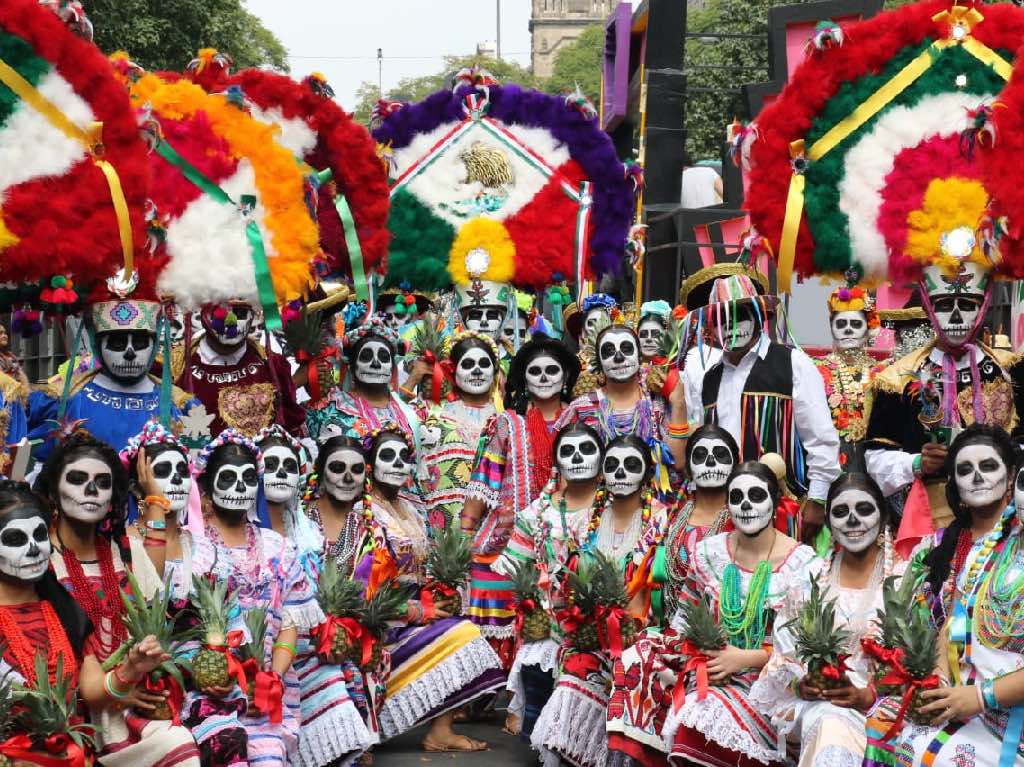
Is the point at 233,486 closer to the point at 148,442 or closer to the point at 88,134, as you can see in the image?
the point at 148,442

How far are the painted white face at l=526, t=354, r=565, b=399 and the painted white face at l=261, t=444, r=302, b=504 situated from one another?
2048 mm

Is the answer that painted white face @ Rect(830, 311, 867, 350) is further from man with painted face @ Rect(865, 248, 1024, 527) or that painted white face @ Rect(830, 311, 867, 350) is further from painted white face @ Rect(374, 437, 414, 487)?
painted white face @ Rect(374, 437, 414, 487)

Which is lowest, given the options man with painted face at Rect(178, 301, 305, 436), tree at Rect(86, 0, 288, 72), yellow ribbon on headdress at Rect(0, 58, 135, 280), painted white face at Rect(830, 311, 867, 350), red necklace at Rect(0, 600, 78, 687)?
red necklace at Rect(0, 600, 78, 687)

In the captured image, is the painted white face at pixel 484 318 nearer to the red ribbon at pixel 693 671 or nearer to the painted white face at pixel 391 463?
the painted white face at pixel 391 463

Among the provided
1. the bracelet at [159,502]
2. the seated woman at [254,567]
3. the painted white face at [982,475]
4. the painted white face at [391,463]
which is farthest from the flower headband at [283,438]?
the painted white face at [982,475]

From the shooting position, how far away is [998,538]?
5.91 m

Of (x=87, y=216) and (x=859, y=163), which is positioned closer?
(x=87, y=216)

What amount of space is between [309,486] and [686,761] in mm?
2489

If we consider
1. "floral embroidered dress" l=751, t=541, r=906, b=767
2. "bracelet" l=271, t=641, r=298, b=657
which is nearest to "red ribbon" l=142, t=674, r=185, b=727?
"bracelet" l=271, t=641, r=298, b=657

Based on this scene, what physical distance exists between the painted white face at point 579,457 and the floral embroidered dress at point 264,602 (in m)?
1.56

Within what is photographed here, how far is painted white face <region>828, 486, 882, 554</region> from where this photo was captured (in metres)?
6.89

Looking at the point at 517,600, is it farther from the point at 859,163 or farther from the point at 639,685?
the point at 859,163

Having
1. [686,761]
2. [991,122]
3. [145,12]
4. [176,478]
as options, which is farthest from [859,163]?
[145,12]

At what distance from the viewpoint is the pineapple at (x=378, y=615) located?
306 inches
